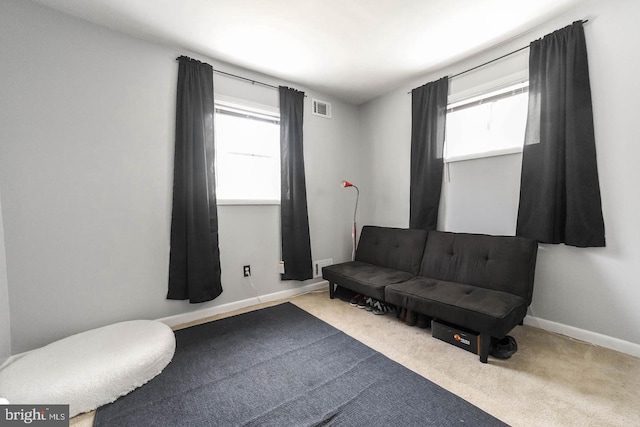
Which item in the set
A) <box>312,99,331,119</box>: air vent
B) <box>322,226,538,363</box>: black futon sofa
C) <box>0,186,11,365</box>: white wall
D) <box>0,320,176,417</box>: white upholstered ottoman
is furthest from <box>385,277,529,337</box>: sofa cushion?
<box>0,186,11,365</box>: white wall

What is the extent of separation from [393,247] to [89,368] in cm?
267

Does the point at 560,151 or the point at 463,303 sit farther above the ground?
the point at 560,151

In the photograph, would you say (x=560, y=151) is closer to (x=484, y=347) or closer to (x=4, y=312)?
(x=484, y=347)

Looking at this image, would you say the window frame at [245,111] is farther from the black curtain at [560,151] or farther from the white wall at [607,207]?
the black curtain at [560,151]

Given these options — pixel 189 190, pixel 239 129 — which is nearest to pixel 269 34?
pixel 239 129

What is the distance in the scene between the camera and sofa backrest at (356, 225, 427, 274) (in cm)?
272

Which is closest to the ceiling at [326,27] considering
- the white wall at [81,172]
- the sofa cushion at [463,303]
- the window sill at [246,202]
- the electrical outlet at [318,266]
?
the white wall at [81,172]

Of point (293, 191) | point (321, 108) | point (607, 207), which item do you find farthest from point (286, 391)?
point (321, 108)

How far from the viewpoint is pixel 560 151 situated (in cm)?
200

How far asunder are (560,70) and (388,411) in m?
2.71

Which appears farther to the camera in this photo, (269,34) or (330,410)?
(269,34)

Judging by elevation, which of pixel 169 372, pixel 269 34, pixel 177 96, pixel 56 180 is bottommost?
pixel 169 372

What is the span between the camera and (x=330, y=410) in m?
1.33

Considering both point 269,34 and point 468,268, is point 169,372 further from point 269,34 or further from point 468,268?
point 269,34
